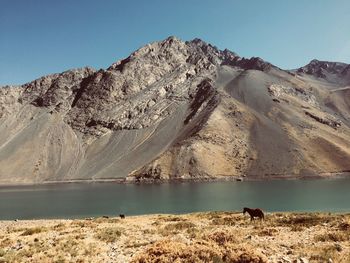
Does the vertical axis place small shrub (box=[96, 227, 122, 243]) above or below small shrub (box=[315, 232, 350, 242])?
below

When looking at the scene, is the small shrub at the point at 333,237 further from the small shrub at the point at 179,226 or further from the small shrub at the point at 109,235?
the small shrub at the point at 109,235

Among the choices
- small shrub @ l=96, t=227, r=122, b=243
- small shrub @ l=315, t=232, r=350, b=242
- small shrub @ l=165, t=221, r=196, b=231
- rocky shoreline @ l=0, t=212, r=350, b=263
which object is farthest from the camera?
small shrub @ l=165, t=221, r=196, b=231

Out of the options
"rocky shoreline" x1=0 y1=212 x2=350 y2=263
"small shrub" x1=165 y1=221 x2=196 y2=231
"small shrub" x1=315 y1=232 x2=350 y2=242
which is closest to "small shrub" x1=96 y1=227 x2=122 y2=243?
"rocky shoreline" x1=0 y1=212 x2=350 y2=263

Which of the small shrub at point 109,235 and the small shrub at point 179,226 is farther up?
the small shrub at point 179,226

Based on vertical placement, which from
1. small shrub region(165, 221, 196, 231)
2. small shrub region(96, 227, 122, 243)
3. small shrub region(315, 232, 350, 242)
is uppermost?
small shrub region(315, 232, 350, 242)

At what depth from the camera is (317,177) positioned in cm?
18000

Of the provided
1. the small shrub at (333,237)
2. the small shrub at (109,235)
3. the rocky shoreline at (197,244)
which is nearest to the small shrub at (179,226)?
the rocky shoreline at (197,244)

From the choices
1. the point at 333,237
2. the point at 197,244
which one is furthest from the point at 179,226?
the point at 197,244

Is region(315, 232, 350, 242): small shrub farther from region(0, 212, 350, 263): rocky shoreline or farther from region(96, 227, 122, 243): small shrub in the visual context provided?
region(96, 227, 122, 243): small shrub

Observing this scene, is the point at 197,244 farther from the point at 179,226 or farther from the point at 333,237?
the point at 179,226

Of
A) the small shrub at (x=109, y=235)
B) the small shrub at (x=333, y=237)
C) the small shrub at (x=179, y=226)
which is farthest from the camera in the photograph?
the small shrub at (x=179, y=226)

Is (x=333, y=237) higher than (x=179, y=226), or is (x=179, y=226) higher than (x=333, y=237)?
(x=333, y=237)

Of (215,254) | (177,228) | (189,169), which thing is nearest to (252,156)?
(189,169)

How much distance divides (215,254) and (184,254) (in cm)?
142
